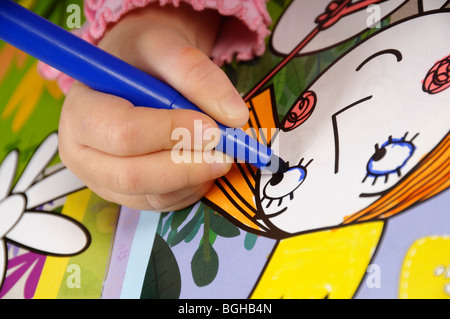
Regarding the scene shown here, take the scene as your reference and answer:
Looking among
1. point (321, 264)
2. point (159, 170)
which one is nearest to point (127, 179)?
point (159, 170)

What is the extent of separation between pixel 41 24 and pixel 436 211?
0.22 m

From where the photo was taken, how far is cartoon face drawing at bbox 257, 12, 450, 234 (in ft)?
0.83

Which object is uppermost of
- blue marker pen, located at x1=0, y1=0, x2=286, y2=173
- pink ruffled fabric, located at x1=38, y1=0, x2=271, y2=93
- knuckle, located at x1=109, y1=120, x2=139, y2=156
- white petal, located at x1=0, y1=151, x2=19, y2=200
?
pink ruffled fabric, located at x1=38, y1=0, x2=271, y2=93

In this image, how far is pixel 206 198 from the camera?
310mm

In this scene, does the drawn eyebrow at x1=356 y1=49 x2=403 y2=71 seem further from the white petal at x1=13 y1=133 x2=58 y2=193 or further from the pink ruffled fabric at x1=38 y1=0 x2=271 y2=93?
the white petal at x1=13 y1=133 x2=58 y2=193

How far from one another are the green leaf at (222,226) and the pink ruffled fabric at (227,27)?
0.15 metres

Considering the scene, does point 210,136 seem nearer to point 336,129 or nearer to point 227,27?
point 336,129

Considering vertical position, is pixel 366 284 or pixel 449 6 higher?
pixel 449 6

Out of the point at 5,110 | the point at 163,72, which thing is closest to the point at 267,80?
the point at 163,72

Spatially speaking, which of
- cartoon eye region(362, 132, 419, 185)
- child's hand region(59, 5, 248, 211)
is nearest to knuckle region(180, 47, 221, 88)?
child's hand region(59, 5, 248, 211)

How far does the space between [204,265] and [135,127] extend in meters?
0.09

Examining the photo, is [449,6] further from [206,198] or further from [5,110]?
[5,110]

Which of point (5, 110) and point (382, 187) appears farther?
point (5, 110)

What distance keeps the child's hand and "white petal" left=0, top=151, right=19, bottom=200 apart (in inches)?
3.2
